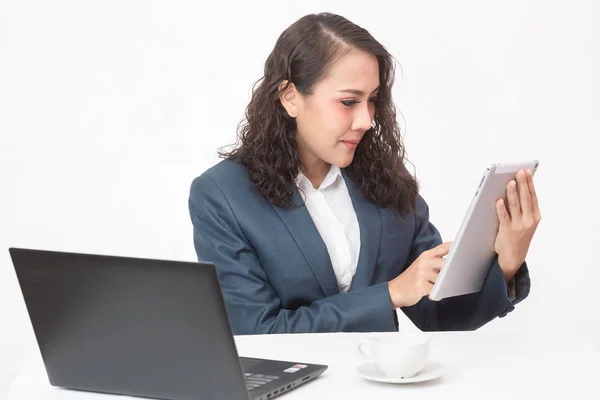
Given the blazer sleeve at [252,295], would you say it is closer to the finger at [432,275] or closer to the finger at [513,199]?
the finger at [432,275]

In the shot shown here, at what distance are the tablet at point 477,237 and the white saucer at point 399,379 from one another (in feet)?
1.08

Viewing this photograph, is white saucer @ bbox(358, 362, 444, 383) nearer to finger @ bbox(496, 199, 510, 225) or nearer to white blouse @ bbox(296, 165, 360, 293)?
finger @ bbox(496, 199, 510, 225)

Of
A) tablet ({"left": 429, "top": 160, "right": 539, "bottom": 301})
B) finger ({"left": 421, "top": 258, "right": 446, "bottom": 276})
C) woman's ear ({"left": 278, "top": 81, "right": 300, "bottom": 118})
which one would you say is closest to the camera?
tablet ({"left": 429, "top": 160, "right": 539, "bottom": 301})

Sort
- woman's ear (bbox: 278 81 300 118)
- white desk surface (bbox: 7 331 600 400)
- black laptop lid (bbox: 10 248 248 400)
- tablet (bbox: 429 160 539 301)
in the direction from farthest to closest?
woman's ear (bbox: 278 81 300 118), tablet (bbox: 429 160 539 301), white desk surface (bbox: 7 331 600 400), black laptop lid (bbox: 10 248 248 400)

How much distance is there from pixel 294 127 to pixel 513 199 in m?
0.76

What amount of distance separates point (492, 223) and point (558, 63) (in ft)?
6.24

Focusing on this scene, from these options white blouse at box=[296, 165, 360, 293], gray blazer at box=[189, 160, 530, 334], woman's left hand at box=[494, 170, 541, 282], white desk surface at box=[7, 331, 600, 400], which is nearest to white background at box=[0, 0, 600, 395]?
white blouse at box=[296, 165, 360, 293]

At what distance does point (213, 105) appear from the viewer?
3.71 metres

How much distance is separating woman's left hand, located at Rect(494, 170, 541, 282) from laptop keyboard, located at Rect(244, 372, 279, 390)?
0.68 metres

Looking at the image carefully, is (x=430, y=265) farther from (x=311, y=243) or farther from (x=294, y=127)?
(x=294, y=127)

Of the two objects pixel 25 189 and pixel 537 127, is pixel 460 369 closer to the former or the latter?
pixel 537 127

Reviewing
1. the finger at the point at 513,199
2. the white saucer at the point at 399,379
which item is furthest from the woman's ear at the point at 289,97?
the white saucer at the point at 399,379

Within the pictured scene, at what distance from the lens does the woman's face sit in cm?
236

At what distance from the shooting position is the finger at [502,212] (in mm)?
1967
